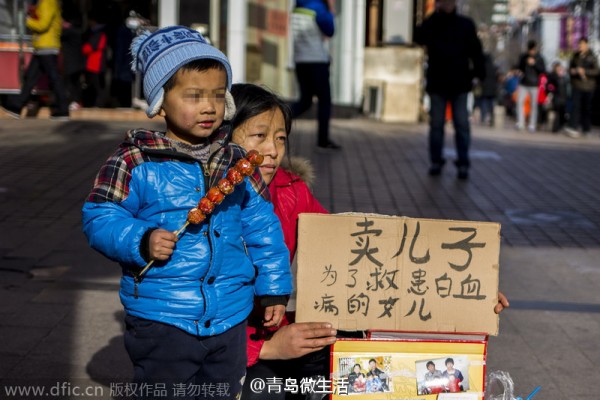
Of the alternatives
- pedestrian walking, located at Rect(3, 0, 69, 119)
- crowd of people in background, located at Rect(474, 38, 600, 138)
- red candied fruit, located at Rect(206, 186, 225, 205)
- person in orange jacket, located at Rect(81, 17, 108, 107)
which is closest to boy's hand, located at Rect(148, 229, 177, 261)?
red candied fruit, located at Rect(206, 186, 225, 205)

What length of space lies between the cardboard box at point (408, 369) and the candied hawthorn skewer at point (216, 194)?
2.23 ft

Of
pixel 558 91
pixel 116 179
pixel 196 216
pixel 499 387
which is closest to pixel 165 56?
pixel 116 179

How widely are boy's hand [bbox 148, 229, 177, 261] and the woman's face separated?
32.4 inches

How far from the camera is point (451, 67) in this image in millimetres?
9930

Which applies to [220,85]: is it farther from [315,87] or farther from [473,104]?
[473,104]

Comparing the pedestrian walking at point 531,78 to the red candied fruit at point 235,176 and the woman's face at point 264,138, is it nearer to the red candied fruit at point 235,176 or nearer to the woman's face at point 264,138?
the woman's face at point 264,138

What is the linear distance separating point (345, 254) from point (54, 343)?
1.89m

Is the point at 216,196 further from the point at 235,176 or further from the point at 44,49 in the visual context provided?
the point at 44,49

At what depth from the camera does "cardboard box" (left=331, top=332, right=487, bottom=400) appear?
124 inches

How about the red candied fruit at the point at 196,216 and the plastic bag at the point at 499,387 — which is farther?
the plastic bag at the point at 499,387

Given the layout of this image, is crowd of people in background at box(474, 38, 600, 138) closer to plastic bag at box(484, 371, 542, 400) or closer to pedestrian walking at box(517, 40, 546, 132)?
pedestrian walking at box(517, 40, 546, 132)

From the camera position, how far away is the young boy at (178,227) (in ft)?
9.39

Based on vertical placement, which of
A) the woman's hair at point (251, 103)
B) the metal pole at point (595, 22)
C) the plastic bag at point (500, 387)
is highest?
the metal pole at point (595, 22)

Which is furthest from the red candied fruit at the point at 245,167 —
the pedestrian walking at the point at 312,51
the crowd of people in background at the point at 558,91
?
the crowd of people in background at the point at 558,91
